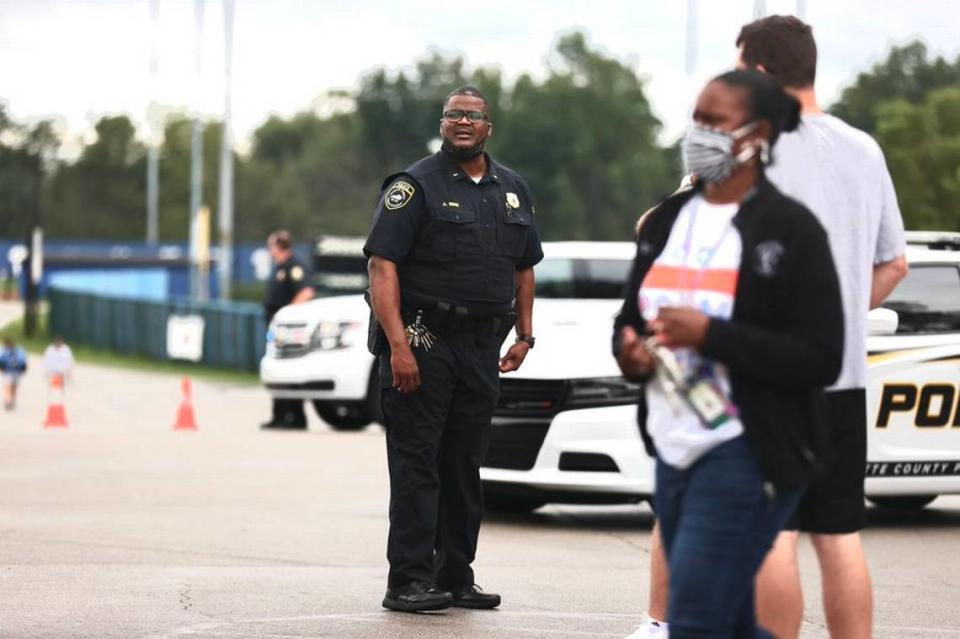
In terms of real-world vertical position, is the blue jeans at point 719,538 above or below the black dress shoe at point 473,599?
above

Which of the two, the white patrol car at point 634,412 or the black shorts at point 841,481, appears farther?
the white patrol car at point 634,412

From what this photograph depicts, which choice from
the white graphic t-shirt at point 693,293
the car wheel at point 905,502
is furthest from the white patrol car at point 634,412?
the white graphic t-shirt at point 693,293

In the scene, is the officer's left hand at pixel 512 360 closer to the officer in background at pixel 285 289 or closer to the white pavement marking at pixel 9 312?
the officer in background at pixel 285 289

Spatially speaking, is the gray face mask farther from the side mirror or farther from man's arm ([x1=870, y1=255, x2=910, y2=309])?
the side mirror

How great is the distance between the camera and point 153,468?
1550cm

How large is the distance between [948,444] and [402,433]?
154 inches

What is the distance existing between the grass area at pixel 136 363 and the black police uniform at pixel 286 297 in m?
11.6

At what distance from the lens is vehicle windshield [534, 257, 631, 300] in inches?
569

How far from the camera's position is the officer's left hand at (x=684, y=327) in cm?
448

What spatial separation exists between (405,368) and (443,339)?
231mm

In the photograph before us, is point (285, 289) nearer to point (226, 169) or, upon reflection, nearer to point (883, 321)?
point (883, 321)

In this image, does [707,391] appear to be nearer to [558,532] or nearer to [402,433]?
[402,433]

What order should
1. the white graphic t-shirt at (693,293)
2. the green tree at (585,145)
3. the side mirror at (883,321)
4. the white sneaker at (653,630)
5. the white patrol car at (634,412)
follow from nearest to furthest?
the white graphic t-shirt at (693,293)
the white sneaker at (653,630)
the side mirror at (883,321)
the white patrol car at (634,412)
the green tree at (585,145)

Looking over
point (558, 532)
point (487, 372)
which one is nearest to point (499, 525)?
point (558, 532)
